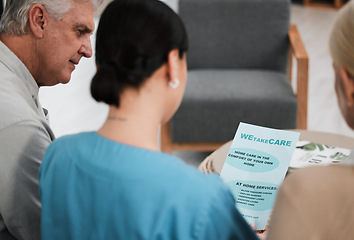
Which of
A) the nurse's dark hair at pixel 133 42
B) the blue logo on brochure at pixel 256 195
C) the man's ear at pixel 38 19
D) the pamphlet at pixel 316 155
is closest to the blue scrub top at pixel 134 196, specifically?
the nurse's dark hair at pixel 133 42

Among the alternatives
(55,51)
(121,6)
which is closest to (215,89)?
(55,51)

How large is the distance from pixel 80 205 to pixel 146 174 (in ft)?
0.53

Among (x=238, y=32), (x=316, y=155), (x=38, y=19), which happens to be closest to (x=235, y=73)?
(x=238, y=32)

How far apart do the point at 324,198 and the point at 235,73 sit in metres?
2.43

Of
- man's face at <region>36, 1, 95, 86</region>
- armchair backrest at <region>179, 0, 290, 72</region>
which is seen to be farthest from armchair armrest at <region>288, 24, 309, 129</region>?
man's face at <region>36, 1, 95, 86</region>

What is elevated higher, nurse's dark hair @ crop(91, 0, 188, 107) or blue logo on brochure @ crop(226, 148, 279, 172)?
nurse's dark hair @ crop(91, 0, 188, 107)

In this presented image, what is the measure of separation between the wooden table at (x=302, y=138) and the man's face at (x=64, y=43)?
634 millimetres

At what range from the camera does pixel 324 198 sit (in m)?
0.94

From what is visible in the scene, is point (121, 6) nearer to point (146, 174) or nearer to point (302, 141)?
point (146, 174)

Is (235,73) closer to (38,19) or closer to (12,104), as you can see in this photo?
(38,19)

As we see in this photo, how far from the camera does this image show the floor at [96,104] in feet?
11.8

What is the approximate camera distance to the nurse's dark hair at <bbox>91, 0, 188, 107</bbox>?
1.04 meters

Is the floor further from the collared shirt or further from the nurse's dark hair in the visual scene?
the nurse's dark hair

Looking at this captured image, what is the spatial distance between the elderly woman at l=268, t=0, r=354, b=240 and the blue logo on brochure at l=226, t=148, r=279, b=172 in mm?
540
